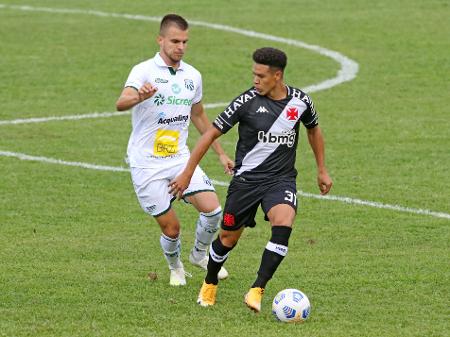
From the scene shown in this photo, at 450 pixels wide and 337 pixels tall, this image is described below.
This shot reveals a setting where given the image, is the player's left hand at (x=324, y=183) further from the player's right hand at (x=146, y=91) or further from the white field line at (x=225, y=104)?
the white field line at (x=225, y=104)

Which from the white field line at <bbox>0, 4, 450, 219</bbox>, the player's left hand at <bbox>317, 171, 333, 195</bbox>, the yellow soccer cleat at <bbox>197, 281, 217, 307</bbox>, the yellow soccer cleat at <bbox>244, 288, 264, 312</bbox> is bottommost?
the white field line at <bbox>0, 4, 450, 219</bbox>

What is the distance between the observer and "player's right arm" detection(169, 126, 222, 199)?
10641 millimetres

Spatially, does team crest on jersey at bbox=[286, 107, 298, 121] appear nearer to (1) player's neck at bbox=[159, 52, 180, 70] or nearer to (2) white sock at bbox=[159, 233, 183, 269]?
(1) player's neck at bbox=[159, 52, 180, 70]

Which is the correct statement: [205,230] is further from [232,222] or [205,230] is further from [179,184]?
[179,184]

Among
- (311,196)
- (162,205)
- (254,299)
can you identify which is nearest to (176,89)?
(162,205)

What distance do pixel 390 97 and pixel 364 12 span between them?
290 inches

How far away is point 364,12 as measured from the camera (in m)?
28.5

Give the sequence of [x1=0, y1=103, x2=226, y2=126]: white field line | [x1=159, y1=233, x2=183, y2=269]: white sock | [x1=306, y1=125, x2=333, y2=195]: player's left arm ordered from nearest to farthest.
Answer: [x1=306, y1=125, x2=333, y2=195]: player's left arm < [x1=159, y1=233, x2=183, y2=269]: white sock < [x1=0, y1=103, x2=226, y2=126]: white field line

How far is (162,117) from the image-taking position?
11.7m

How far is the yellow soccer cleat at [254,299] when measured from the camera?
10398 mm

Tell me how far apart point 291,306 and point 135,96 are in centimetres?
236

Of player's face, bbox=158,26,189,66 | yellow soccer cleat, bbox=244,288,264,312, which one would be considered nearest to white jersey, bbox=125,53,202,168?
player's face, bbox=158,26,189,66

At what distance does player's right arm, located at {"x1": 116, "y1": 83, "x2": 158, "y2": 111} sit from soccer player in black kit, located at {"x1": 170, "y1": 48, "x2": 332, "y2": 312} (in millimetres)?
632

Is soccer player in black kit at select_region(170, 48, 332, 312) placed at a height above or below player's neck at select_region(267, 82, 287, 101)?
below
